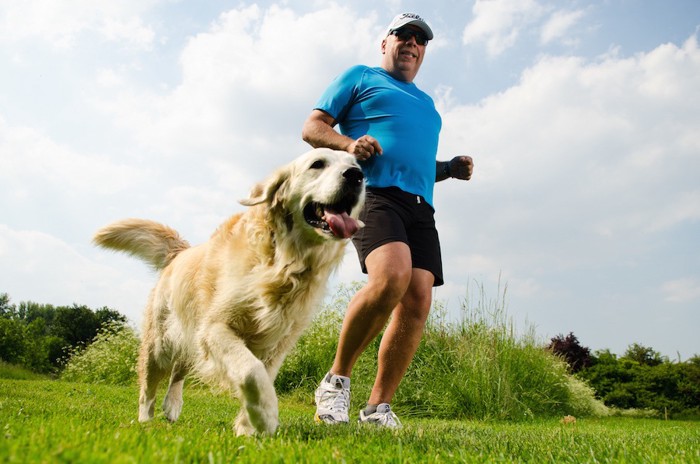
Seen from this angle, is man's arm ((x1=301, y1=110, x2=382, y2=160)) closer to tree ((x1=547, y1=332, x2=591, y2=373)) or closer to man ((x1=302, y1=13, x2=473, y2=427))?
man ((x1=302, y1=13, x2=473, y2=427))

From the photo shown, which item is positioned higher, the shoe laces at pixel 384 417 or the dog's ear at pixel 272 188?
the dog's ear at pixel 272 188

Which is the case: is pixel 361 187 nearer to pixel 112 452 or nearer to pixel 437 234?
pixel 437 234

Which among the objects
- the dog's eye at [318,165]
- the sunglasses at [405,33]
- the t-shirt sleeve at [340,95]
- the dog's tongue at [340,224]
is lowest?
the dog's tongue at [340,224]

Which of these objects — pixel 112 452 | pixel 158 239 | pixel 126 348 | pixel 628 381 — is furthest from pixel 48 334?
pixel 112 452

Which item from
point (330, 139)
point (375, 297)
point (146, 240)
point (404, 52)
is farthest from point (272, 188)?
point (146, 240)

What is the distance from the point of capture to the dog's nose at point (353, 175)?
3143 mm

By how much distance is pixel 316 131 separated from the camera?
3781 mm

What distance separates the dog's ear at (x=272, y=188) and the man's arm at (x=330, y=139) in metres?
0.51

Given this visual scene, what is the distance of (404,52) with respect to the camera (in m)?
4.31

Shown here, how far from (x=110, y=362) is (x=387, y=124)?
33.7ft

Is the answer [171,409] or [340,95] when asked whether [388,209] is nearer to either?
[340,95]

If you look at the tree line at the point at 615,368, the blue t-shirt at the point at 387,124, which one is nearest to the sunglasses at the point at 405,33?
the blue t-shirt at the point at 387,124

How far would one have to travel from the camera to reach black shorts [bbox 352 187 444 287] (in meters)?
3.69

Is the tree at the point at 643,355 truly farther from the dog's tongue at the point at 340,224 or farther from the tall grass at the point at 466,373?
the dog's tongue at the point at 340,224
